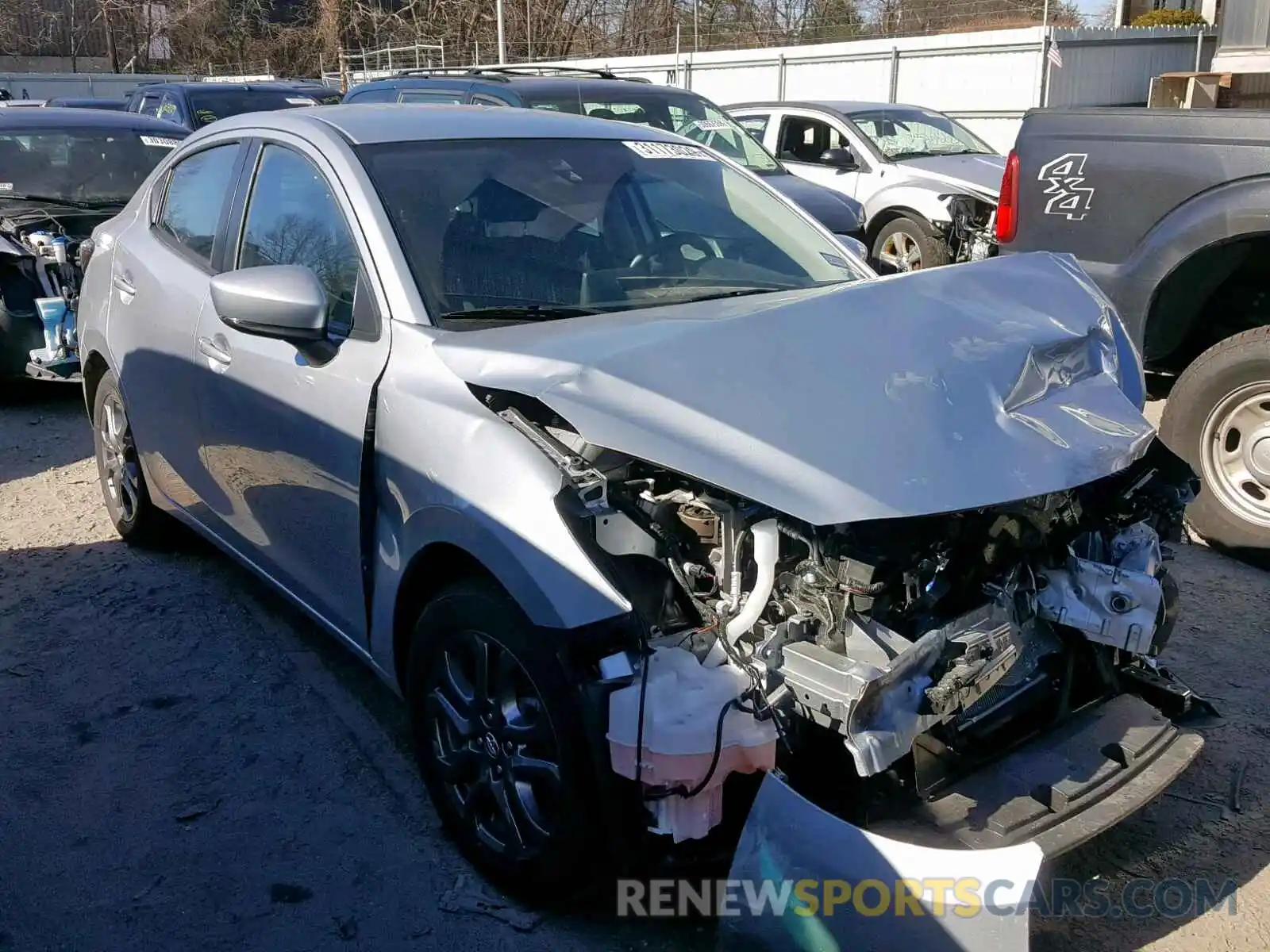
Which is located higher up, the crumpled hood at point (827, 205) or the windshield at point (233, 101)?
the windshield at point (233, 101)

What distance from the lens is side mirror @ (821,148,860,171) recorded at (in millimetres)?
10875

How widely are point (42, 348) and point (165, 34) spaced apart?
41602 millimetres

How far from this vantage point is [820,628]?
2484mm

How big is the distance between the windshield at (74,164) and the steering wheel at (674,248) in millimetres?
5877

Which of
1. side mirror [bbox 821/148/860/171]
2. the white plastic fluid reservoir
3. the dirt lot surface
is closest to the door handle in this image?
the dirt lot surface

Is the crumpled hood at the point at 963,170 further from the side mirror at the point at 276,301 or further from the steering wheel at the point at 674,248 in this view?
the side mirror at the point at 276,301

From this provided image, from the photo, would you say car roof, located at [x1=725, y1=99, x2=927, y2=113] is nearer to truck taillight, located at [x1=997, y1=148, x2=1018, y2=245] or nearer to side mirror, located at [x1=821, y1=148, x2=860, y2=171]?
side mirror, located at [x1=821, y1=148, x2=860, y2=171]

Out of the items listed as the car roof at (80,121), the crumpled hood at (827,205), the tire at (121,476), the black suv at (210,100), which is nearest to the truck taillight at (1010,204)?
the crumpled hood at (827,205)

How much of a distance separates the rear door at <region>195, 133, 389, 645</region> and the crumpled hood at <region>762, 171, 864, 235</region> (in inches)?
237

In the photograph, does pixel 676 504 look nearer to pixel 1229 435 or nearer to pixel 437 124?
pixel 437 124

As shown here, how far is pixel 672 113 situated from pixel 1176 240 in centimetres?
553

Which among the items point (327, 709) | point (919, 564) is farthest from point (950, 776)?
point (327, 709)

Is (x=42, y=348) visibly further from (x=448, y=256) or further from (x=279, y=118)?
(x=448, y=256)

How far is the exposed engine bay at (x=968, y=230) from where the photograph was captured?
978 centimetres
